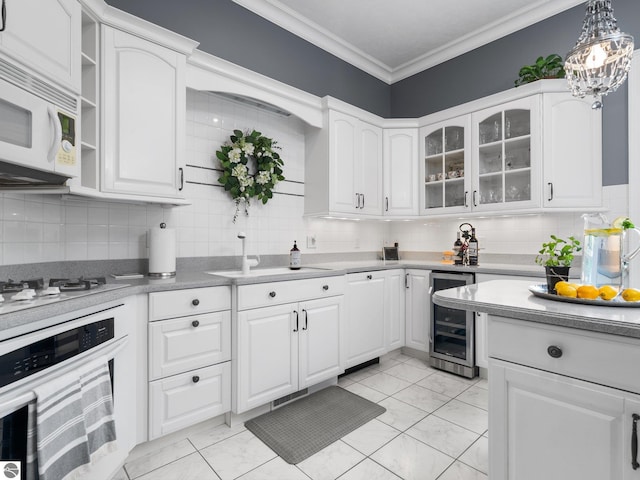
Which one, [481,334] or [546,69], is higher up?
[546,69]

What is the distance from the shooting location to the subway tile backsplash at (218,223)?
1.82 meters

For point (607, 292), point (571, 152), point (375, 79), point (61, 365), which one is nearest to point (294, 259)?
point (61, 365)

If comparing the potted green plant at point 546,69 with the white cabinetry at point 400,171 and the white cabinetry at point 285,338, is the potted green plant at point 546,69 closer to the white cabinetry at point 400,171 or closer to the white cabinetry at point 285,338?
the white cabinetry at point 400,171

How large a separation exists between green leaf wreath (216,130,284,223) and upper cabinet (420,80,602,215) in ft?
5.55

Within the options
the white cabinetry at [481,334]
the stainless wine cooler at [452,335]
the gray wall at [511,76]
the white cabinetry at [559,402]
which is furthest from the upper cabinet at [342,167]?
the white cabinetry at [559,402]

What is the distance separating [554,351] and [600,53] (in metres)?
1.20

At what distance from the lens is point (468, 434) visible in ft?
6.54

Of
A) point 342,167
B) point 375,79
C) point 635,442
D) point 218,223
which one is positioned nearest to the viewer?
point 635,442

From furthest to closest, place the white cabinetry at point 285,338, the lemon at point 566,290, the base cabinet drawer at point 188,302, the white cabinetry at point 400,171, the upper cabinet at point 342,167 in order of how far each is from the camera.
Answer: the white cabinetry at point 400,171 → the upper cabinet at point 342,167 → the white cabinetry at point 285,338 → the base cabinet drawer at point 188,302 → the lemon at point 566,290

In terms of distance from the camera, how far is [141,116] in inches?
76.7

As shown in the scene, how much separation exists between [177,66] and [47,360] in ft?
5.89

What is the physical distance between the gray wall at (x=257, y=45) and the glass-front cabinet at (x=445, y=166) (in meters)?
0.96

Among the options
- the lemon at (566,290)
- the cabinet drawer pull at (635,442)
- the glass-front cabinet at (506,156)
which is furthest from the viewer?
the glass-front cabinet at (506,156)

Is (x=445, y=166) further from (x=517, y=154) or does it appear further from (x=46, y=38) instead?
(x=46, y=38)
